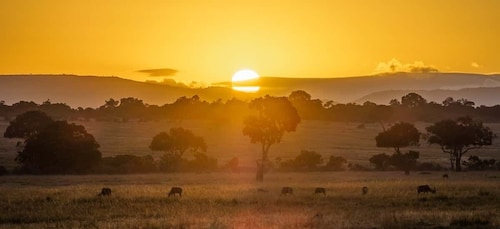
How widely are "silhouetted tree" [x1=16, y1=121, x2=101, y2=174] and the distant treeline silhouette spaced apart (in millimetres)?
77751

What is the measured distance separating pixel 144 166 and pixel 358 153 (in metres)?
42.1

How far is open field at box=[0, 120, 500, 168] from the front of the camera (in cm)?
10350

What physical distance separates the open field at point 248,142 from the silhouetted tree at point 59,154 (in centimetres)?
398

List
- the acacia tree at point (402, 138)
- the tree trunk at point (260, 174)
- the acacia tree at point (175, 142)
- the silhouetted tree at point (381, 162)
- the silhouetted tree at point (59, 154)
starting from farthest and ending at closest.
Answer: the acacia tree at point (175, 142), the silhouetted tree at point (381, 162), the acacia tree at point (402, 138), the silhouetted tree at point (59, 154), the tree trunk at point (260, 174)

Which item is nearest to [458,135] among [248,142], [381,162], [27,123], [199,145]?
[381,162]

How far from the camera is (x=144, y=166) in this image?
81312 mm

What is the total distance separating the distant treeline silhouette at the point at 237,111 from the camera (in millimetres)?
166500

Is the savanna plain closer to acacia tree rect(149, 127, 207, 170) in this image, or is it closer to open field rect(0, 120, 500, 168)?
acacia tree rect(149, 127, 207, 170)

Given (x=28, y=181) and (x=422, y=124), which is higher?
(x=422, y=124)

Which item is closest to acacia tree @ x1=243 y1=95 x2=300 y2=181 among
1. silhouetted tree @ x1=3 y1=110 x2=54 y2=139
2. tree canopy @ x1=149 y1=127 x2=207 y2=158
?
tree canopy @ x1=149 y1=127 x2=207 y2=158

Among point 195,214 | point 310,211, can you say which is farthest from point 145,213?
point 310,211

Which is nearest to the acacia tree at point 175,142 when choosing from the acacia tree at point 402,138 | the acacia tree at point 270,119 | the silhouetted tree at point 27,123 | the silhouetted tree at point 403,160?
the silhouetted tree at point 27,123

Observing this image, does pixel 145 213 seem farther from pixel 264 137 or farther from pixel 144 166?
pixel 144 166

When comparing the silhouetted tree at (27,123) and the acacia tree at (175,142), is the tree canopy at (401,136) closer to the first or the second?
the acacia tree at (175,142)
